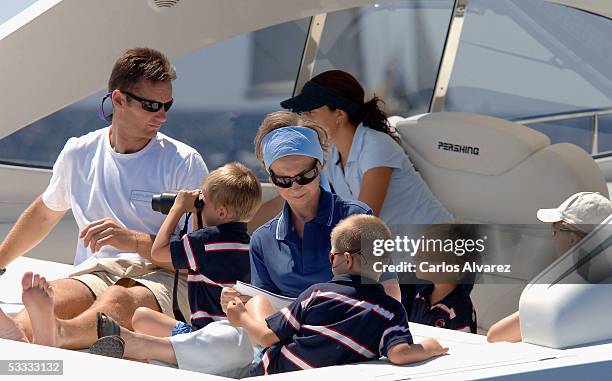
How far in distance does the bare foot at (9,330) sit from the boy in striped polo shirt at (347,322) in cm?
52

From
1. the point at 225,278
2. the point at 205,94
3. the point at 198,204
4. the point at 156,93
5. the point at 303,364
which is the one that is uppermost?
the point at 205,94

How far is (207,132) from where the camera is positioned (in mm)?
4750

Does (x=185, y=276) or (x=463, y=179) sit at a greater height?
(x=463, y=179)

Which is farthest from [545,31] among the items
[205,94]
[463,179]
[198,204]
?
[198,204]

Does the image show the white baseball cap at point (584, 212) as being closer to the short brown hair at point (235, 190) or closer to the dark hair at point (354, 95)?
the short brown hair at point (235, 190)

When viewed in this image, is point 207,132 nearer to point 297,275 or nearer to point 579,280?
point 297,275

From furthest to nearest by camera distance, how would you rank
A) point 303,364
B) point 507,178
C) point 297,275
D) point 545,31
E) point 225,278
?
point 545,31 → point 507,178 → point 225,278 → point 297,275 → point 303,364

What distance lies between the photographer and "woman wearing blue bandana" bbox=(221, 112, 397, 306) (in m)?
2.48

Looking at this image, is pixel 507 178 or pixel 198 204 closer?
pixel 198 204

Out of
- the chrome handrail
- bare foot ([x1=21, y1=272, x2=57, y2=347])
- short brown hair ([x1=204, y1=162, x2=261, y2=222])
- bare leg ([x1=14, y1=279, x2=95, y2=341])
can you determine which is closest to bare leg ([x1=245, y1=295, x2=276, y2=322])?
short brown hair ([x1=204, y1=162, x2=261, y2=222])

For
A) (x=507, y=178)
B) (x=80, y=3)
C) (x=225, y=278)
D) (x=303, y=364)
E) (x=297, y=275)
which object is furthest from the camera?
(x=507, y=178)

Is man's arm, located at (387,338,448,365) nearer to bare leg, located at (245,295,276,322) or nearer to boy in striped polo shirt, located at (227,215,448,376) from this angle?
boy in striped polo shirt, located at (227,215,448,376)

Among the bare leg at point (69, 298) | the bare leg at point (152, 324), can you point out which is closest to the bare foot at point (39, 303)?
the bare leg at point (152, 324)

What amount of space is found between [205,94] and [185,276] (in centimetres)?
189
